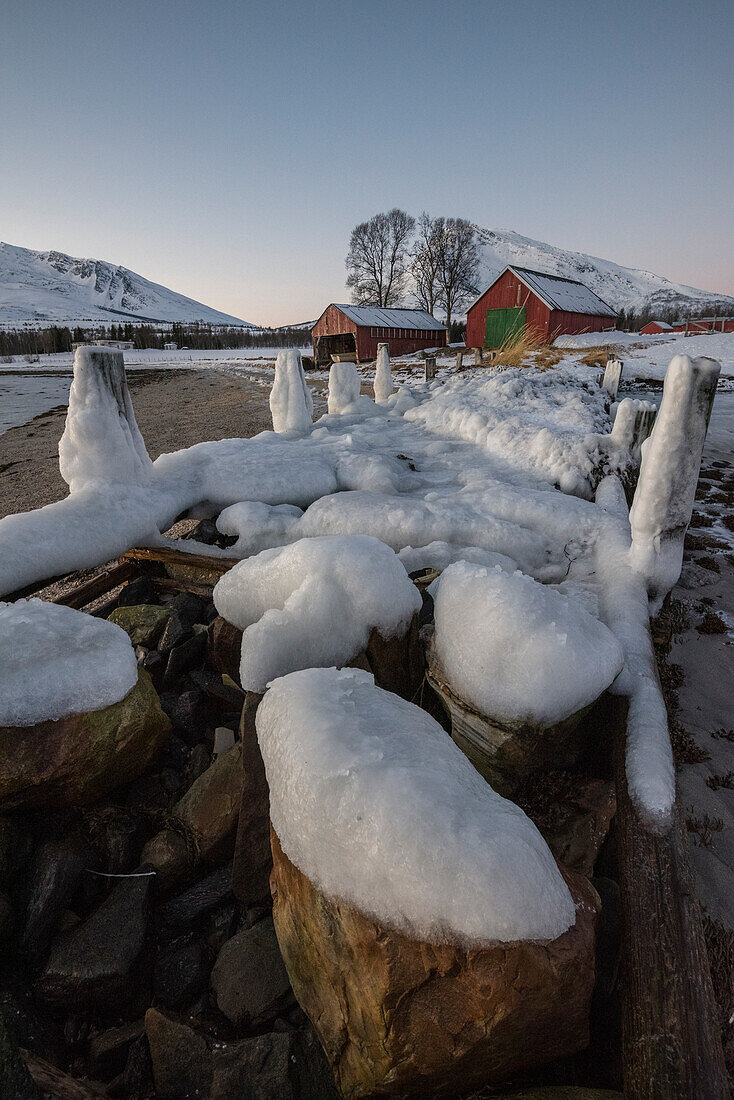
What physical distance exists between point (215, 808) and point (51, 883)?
0.69 m

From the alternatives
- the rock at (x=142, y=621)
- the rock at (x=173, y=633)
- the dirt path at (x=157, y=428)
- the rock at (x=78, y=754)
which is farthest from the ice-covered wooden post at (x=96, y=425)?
the dirt path at (x=157, y=428)

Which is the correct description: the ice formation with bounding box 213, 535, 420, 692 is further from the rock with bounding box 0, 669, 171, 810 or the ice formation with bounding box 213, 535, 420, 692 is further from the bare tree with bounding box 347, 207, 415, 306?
the bare tree with bounding box 347, 207, 415, 306

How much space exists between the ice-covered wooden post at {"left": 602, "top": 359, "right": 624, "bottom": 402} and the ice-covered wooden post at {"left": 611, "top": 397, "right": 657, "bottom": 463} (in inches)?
208

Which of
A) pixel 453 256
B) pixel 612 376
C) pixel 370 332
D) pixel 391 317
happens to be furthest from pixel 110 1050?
pixel 453 256

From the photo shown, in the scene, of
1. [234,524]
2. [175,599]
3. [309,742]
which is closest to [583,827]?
[309,742]

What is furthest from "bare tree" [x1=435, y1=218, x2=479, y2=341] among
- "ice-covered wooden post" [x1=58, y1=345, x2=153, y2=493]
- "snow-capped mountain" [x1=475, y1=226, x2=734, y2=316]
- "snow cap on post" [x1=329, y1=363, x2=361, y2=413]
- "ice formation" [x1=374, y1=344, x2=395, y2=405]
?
"snow-capped mountain" [x1=475, y1=226, x2=734, y2=316]

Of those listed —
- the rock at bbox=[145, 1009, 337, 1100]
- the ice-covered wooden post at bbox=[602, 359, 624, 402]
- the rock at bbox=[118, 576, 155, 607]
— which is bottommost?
the rock at bbox=[145, 1009, 337, 1100]

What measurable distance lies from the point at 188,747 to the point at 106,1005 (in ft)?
3.64

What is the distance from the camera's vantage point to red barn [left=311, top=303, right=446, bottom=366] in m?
28.2

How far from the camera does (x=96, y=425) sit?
3.87 meters

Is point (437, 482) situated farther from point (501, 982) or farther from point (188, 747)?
point (501, 982)

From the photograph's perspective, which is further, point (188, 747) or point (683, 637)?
point (683, 637)

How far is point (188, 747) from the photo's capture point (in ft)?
9.03

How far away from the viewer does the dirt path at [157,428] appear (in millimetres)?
7918
